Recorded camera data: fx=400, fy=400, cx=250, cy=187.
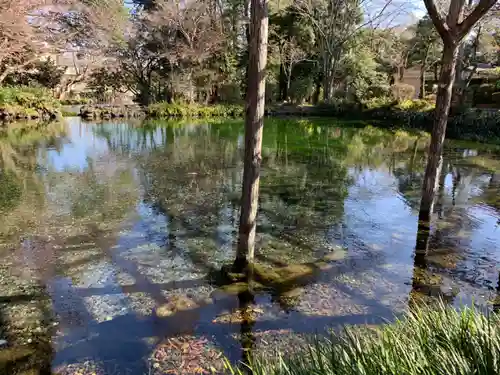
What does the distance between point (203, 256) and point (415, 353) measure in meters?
3.27

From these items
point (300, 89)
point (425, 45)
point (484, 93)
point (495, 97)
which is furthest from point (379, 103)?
point (300, 89)

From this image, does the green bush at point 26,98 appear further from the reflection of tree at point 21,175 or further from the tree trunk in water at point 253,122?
the tree trunk in water at point 253,122

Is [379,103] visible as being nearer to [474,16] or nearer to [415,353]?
[474,16]

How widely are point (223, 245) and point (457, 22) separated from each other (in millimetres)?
3675

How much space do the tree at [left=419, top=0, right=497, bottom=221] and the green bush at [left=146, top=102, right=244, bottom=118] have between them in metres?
18.0

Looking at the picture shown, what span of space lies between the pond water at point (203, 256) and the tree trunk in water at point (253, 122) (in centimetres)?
43

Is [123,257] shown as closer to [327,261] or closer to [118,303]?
[118,303]

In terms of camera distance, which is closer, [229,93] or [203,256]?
[203,256]

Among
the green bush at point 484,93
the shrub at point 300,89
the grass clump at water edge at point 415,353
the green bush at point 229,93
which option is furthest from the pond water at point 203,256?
the shrub at point 300,89

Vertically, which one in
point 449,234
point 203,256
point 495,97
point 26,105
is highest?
point 495,97

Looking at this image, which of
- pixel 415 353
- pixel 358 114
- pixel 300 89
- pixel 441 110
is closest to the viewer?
pixel 415 353

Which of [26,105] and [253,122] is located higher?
[253,122]

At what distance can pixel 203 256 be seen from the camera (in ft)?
14.9

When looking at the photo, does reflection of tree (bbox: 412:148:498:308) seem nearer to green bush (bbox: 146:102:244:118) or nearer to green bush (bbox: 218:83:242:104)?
green bush (bbox: 146:102:244:118)
